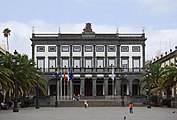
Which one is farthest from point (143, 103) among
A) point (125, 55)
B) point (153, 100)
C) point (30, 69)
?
point (30, 69)

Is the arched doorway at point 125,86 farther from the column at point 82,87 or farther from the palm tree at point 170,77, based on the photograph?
the palm tree at point 170,77

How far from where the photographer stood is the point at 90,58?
91.3 metres

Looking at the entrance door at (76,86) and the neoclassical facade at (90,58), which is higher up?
the neoclassical facade at (90,58)

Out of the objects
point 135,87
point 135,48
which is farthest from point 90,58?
point 135,87

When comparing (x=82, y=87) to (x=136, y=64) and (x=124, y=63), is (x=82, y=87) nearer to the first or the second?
(x=124, y=63)

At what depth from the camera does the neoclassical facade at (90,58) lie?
90375mm

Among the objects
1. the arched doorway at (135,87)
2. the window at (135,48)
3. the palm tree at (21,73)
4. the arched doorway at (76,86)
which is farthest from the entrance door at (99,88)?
the palm tree at (21,73)

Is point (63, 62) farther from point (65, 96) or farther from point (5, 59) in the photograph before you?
point (5, 59)

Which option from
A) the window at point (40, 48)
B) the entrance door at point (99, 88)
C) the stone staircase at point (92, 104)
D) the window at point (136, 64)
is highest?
the window at point (40, 48)

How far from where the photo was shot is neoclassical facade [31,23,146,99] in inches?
3558

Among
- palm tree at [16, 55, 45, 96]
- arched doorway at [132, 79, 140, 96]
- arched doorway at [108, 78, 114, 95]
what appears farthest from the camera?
arched doorway at [132, 79, 140, 96]

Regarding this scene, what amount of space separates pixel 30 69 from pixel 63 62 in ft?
82.3

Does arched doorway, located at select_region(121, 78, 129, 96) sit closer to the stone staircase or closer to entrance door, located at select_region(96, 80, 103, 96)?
entrance door, located at select_region(96, 80, 103, 96)

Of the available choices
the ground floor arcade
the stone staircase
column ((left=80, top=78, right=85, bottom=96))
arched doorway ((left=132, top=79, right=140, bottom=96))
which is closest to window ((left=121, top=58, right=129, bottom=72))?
the ground floor arcade
